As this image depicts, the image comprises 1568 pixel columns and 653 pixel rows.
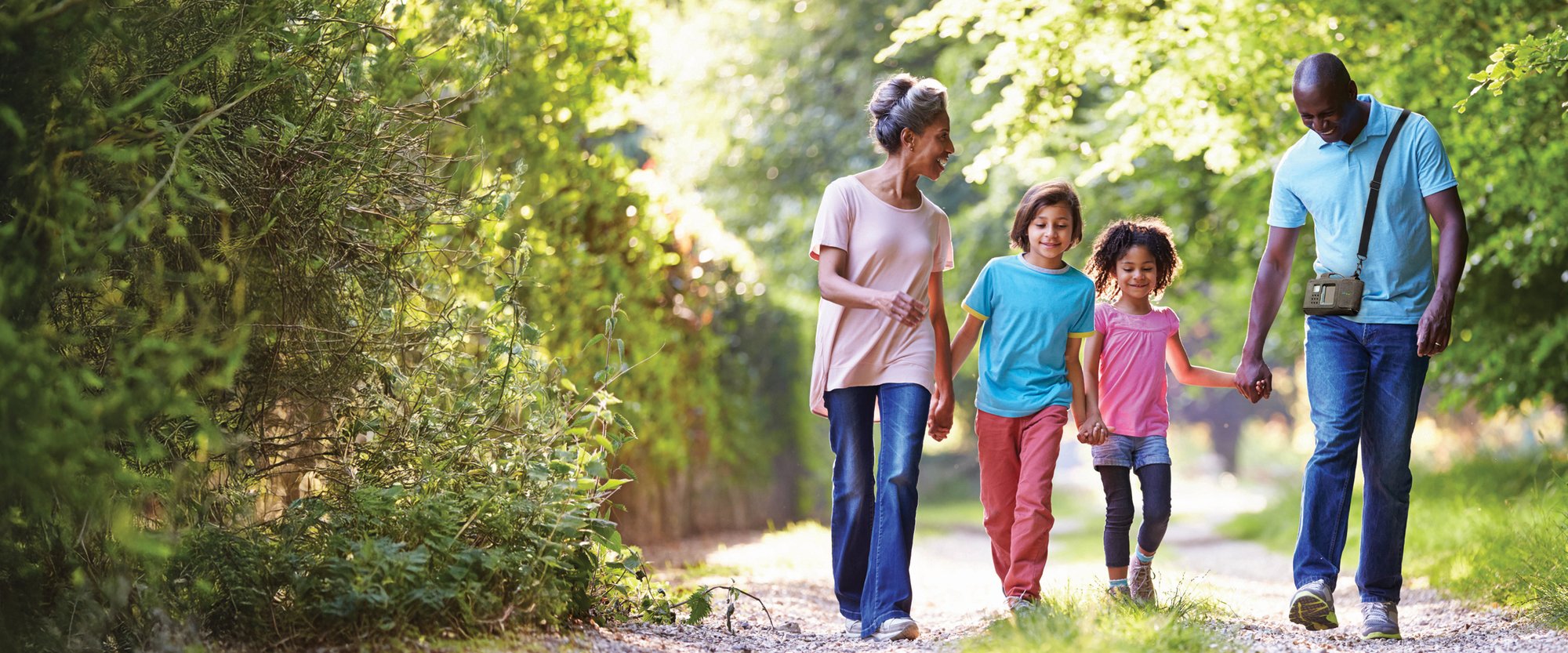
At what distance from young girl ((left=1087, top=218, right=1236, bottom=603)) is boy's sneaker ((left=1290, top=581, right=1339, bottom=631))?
504 millimetres

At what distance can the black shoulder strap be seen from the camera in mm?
4586

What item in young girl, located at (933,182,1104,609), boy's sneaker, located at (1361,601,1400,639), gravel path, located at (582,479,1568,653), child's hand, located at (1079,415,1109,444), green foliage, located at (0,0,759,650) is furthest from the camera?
child's hand, located at (1079,415,1109,444)

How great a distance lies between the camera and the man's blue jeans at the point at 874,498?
14.9 ft

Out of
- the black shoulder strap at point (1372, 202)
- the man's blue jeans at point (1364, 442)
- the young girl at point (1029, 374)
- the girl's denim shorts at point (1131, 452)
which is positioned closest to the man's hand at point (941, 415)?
the young girl at point (1029, 374)

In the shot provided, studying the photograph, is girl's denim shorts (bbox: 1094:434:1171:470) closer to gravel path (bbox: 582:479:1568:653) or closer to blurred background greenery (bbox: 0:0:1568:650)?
gravel path (bbox: 582:479:1568:653)

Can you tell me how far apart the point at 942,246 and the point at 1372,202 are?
146 centimetres

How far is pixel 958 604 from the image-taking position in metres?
6.92

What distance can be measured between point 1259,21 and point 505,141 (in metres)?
4.51

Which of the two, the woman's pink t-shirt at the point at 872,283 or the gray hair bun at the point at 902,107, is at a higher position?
the gray hair bun at the point at 902,107

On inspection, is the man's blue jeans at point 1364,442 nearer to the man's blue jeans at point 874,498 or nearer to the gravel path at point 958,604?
the gravel path at point 958,604

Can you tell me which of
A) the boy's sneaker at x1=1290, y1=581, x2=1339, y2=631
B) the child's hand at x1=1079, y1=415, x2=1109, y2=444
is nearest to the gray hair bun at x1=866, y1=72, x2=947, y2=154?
the child's hand at x1=1079, y1=415, x2=1109, y2=444

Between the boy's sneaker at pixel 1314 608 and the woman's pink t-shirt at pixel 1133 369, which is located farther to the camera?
the woman's pink t-shirt at pixel 1133 369

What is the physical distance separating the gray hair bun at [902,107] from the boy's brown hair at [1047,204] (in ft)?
1.76

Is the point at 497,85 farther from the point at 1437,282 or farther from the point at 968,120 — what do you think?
the point at 968,120
